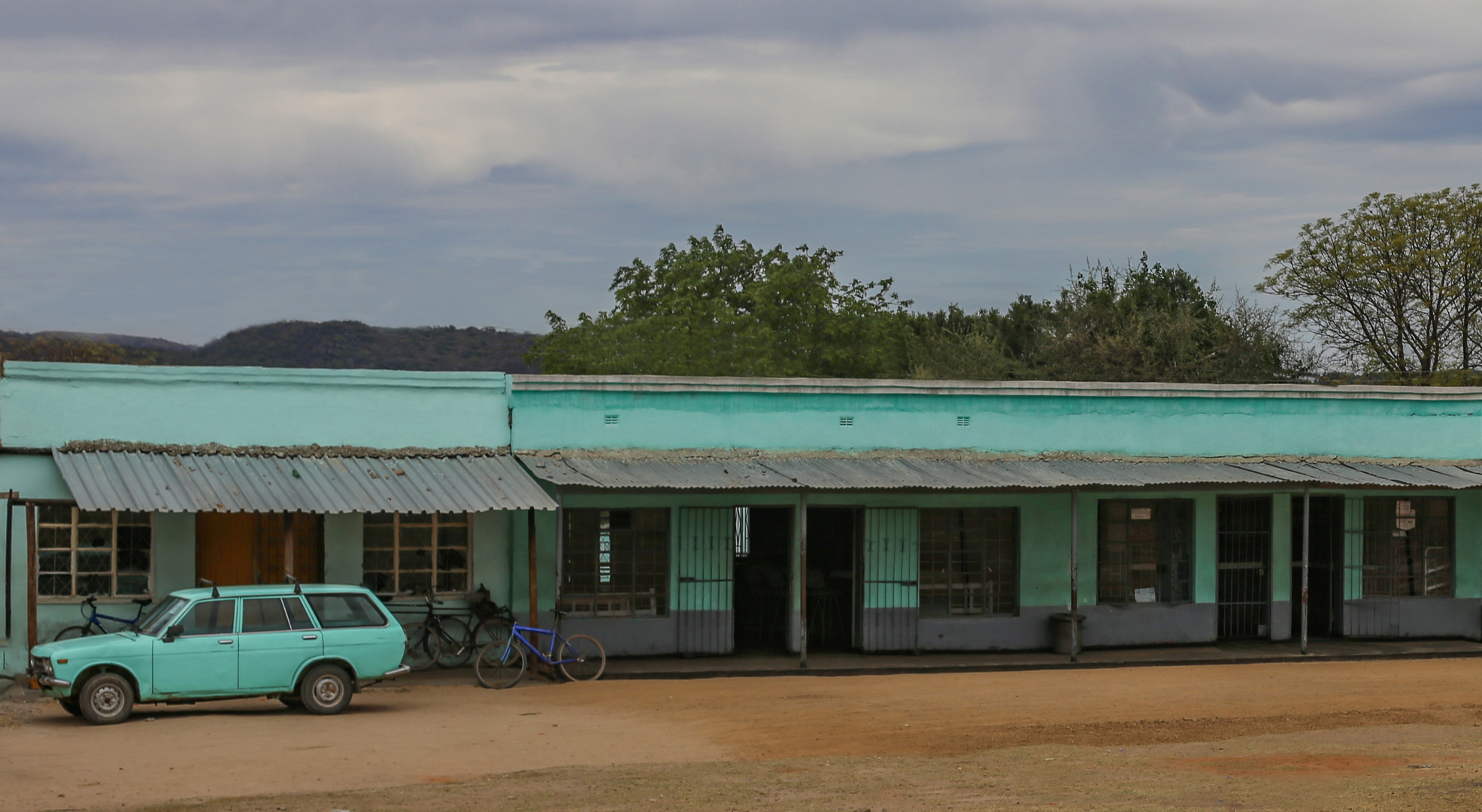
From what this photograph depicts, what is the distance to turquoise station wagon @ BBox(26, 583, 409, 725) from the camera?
13359 mm

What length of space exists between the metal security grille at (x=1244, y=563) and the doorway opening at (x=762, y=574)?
20.7ft

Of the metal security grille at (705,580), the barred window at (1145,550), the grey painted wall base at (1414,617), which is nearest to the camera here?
the metal security grille at (705,580)

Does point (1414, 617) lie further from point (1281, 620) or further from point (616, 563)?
point (616, 563)

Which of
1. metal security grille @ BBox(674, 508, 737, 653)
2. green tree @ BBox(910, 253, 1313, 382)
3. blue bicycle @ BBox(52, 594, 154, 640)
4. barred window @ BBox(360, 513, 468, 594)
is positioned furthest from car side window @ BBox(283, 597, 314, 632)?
green tree @ BBox(910, 253, 1313, 382)

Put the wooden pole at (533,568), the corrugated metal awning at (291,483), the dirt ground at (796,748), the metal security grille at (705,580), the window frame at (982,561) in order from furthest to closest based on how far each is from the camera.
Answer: the window frame at (982,561) < the metal security grille at (705,580) < the wooden pole at (533,568) < the corrugated metal awning at (291,483) < the dirt ground at (796,748)

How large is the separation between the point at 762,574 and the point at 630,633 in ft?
9.27

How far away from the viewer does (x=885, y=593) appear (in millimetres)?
19766

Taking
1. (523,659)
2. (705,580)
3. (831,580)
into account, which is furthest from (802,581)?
(831,580)

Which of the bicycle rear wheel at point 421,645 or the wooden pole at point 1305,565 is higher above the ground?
the wooden pole at point 1305,565

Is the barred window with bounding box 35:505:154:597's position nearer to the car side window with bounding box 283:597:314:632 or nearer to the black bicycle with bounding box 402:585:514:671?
the black bicycle with bounding box 402:585:514:671

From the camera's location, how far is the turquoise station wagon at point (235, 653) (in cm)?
1336

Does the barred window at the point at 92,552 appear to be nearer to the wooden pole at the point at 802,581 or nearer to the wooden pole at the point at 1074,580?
the wooden pole at the point at 802,581

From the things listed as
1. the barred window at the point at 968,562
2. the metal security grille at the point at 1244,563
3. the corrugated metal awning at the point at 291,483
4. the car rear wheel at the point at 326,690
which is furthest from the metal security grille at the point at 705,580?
the metal security grille at the point at 1244,563

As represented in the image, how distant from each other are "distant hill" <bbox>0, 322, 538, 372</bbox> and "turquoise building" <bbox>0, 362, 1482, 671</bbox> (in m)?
35.2
